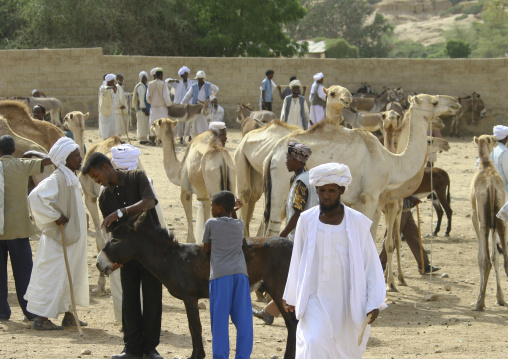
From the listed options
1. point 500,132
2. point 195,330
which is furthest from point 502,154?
point 195,330

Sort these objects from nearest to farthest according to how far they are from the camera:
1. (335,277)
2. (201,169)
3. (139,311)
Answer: (335,277), (139,311), (201,169)

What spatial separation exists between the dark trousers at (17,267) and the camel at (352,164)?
2596 millimetres

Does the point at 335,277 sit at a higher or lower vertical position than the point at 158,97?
lower

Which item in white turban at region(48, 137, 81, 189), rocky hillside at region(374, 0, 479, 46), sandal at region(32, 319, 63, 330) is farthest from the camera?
rocky hillside at region(374, 0, 479, 46)

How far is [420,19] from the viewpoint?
77.7 meters

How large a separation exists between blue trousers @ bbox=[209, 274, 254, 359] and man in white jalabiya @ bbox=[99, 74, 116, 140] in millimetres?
12426

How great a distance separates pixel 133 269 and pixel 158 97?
13.1 metres

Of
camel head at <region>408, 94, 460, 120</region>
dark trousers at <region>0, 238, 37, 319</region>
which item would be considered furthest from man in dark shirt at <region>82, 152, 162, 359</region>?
camel head at <region>408, 94, 460, 120</region>

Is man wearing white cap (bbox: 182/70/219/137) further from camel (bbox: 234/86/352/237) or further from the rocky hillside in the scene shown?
the rocky hillside

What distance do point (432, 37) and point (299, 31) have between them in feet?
48.2

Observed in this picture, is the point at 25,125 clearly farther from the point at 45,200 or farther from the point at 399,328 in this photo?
the point at 399,328

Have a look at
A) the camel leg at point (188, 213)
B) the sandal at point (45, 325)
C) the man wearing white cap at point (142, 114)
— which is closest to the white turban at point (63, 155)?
the sandal at point (45, 325)

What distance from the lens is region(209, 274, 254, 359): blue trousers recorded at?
19.9ft

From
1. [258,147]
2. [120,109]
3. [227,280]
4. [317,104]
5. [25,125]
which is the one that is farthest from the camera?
[120,109]
